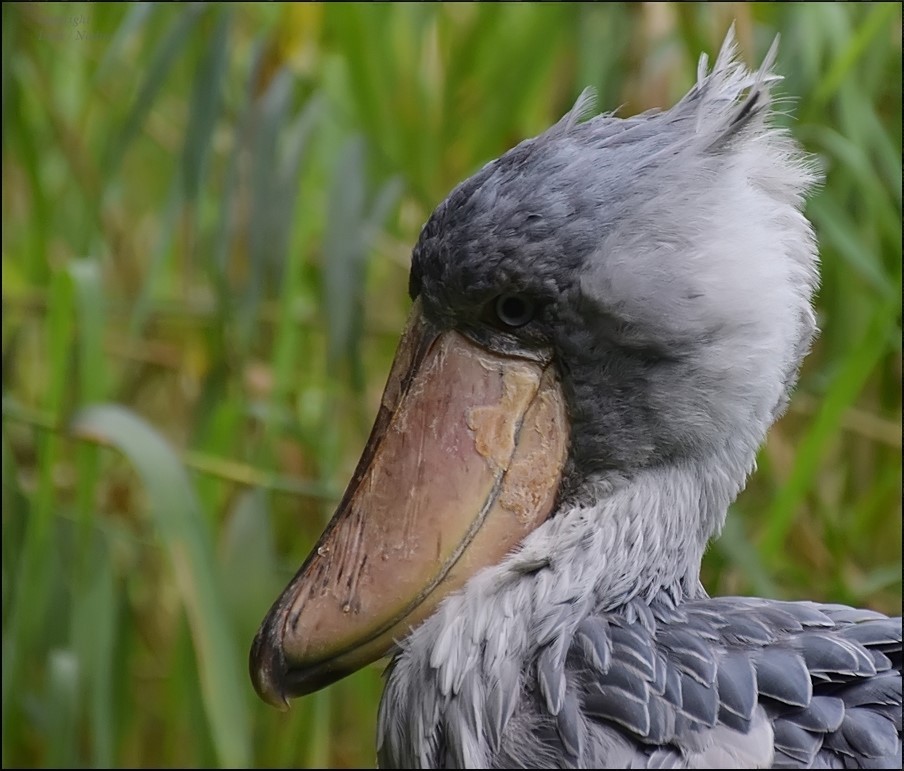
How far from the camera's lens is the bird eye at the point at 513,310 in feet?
3.00

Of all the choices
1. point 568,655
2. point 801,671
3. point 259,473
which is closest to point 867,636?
point 801,671

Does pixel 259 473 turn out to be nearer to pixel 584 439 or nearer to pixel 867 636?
pixel 584 439

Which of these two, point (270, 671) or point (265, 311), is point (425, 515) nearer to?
point (270, 671)

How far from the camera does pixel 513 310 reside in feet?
3.03

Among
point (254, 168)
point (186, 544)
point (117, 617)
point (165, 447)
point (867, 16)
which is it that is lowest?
point (117, 617)

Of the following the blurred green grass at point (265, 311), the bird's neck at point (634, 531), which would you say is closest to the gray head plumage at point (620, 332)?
the bird's neck at point (634, 531)

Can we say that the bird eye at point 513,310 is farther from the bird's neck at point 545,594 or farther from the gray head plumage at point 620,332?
the bird's neck at point 545,594

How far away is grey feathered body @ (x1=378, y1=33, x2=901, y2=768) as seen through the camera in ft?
2.79

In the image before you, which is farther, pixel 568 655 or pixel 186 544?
pixel 186 544

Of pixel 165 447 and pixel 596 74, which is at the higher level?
pixel 596 74

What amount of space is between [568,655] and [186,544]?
547 millimetres

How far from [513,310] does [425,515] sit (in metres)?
0.17

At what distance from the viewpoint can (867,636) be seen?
2.97 feet

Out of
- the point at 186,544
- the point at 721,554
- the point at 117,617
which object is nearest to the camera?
the point at 186,544
